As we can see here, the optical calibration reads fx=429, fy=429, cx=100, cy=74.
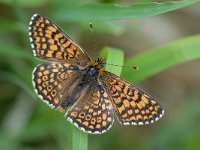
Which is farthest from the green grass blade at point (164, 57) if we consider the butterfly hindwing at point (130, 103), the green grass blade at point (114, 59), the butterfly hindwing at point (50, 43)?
the butterfly hindwing at point (50, 43)

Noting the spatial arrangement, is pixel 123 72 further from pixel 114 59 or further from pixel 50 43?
pixel 50 43

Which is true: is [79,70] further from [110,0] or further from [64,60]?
[110,0]

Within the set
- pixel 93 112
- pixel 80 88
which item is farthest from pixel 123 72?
pixel 93 112

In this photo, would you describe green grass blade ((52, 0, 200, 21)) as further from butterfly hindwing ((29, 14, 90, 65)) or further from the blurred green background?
butterfly hindwing ((29, 14, 90, 65))

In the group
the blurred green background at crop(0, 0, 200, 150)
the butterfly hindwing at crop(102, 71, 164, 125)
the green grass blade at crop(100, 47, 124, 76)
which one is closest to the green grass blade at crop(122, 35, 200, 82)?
the blurred green background at crop(0, 0, 200, 150)

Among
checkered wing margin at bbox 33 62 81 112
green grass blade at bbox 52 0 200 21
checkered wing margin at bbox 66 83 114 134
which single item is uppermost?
green grass blade at bbox 52 0 200 21

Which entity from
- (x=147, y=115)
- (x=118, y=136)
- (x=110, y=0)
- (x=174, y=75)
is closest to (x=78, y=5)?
(x=110, y=0)

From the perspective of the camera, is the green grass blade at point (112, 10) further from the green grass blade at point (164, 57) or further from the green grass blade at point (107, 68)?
the green grass blade at point (164, 57)
